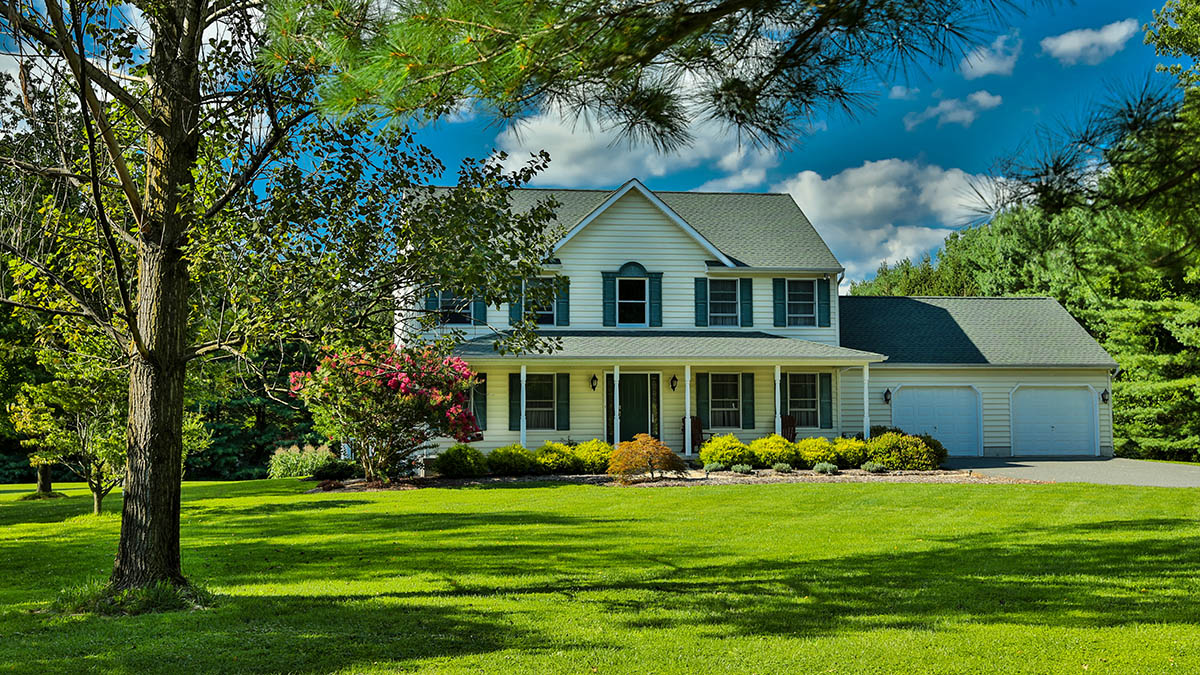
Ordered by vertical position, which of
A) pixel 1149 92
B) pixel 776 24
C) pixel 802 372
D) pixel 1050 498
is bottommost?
pixel 1050 498

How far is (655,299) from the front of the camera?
2427cm

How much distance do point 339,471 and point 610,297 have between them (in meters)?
8.52

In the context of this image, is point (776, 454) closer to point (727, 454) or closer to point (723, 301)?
point (727, 454)

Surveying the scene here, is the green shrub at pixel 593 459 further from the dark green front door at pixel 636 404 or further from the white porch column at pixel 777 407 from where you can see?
the white porch column at pixel 777 407

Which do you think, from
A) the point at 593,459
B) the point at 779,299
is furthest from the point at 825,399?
the point at 593,459

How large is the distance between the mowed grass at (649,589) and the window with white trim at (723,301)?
10338mm

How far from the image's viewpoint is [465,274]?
725 cm

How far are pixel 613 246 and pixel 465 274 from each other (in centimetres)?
1708

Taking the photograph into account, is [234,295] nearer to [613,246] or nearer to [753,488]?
[753,488]

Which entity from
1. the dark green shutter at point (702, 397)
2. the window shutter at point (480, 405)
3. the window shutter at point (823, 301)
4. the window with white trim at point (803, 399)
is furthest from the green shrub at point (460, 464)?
the window shutter at point (823, 301)

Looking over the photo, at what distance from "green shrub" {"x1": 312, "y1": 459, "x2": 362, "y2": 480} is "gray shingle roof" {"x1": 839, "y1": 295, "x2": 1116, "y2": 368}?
47.3 feet

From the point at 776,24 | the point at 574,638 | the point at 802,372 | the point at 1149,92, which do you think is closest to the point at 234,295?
the point at 574,638

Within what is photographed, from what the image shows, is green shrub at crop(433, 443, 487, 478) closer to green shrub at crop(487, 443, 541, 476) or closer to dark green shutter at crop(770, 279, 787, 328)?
green shrub at crop(487, 443, 541, 476)

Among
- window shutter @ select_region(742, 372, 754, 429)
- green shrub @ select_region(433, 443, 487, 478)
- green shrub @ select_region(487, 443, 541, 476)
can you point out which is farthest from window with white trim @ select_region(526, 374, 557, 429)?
window shutter @ select_region(742, 372, 754, 429)
